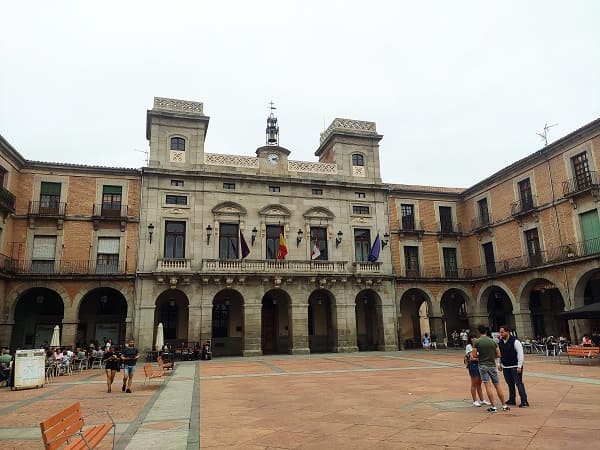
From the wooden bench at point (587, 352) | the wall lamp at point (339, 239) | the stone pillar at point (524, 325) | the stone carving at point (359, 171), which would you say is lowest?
the wooden bench at point (587, 352)

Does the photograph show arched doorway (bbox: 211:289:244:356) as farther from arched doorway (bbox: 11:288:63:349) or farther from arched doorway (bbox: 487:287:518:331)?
arched doorway (bbox: 487:287:518:331)

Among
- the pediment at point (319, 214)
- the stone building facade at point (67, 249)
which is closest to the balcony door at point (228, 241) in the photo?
the pediment at point (319, 214)

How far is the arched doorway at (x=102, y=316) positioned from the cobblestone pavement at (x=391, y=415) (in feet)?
52.5

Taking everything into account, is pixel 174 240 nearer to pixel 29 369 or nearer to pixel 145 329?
pixel 145 329

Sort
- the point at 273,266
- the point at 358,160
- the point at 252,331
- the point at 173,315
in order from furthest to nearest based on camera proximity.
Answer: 1. the point at 358,160
2. the point at 173,315
3. the point at 273,266
4. the point at 252,331

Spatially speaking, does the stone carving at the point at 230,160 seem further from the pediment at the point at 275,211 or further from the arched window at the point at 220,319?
the arched window at the point at 220,319

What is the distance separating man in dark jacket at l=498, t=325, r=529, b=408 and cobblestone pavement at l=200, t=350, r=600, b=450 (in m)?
0.42

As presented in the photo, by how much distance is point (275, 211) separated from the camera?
31.0 meters

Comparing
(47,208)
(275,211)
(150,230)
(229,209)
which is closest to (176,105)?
(229,209)

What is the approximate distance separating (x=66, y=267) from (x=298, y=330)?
15.0m

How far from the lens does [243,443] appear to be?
22.9ft

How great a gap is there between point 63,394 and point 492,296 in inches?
1216

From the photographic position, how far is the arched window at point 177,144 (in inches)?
1187

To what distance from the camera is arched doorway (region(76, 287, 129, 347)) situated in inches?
1109
